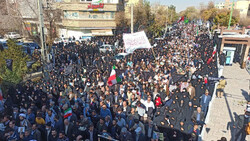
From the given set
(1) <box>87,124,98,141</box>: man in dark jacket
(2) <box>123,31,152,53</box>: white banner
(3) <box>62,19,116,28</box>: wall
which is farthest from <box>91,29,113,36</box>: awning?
(1) <box>87,124,98,141</box>: man in dark jacket

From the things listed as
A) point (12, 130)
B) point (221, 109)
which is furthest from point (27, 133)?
point (221, 109)

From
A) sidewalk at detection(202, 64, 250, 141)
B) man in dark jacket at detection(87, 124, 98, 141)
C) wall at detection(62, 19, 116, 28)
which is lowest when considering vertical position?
sidewalk at detection(202, 64, 250, 141)

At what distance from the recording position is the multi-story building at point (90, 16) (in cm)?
3133

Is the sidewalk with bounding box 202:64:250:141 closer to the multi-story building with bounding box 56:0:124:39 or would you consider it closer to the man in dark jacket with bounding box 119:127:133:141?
the man in dark jacket with bounding box 119:127:133:141

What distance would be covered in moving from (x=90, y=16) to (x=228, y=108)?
27.7 metres

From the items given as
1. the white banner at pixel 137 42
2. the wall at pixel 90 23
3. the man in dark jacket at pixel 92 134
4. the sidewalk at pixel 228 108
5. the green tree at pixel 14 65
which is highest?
Answer: the wall at pixel 90 23

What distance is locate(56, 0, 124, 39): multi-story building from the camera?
31328 mm

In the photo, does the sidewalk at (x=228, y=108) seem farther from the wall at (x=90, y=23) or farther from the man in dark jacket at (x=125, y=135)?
Result: the wall at (x=90, y=23)

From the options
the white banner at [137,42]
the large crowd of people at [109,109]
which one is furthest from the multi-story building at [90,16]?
the white banner at [137,42]

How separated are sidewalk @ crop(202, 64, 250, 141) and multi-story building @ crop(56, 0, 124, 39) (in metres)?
23.0

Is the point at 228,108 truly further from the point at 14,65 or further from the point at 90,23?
the point at 90,23

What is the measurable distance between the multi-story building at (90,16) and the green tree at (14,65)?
68.8 ft

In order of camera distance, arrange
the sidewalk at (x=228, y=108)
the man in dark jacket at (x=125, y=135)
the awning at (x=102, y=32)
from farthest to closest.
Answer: the awning at (x=102, y=32) < the sidewalk at (x=228, y=108) < the man in dark jacket at (x=125, y=135)

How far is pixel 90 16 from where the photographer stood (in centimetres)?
3219
